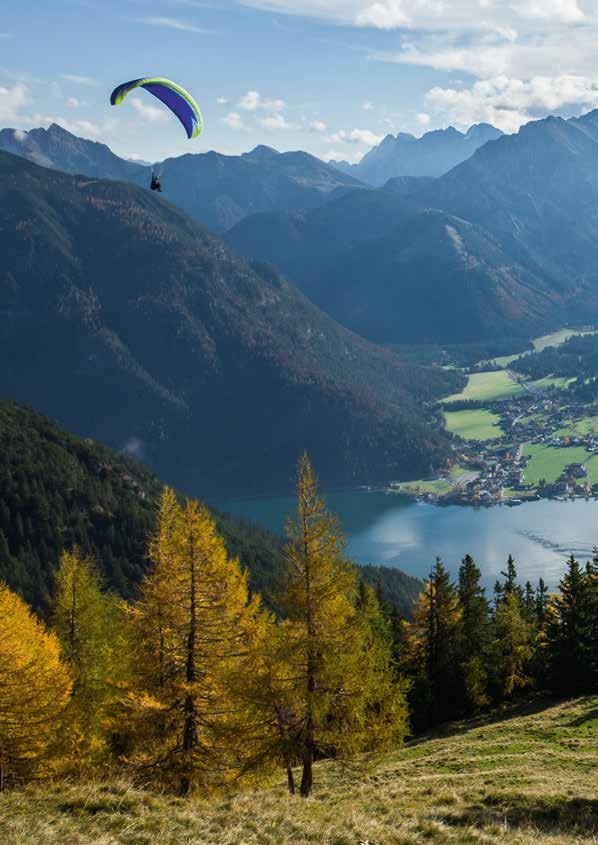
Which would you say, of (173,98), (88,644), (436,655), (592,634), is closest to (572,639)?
(592,634)

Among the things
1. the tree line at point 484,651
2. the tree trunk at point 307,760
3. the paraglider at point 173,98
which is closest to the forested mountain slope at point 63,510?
the tree line at point 484,651

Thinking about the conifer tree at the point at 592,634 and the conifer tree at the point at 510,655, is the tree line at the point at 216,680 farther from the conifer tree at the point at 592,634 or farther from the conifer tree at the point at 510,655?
the conifer tree at the point at 510,655

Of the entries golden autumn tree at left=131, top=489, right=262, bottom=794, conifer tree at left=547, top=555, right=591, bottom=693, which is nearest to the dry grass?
golden autumn tree at left=131, top=489, right=262, bottom=794

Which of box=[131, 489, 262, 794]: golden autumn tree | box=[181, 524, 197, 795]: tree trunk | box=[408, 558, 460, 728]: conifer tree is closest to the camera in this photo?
box=[181, 524, 197, 795]: tree trunk

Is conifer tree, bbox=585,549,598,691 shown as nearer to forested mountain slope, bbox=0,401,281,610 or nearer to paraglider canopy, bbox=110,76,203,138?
paraglider canopy, bbox=110,76,203,138

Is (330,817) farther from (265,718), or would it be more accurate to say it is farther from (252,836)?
(265,718)

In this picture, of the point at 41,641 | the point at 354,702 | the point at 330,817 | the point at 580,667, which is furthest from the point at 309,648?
the point at 580,667
